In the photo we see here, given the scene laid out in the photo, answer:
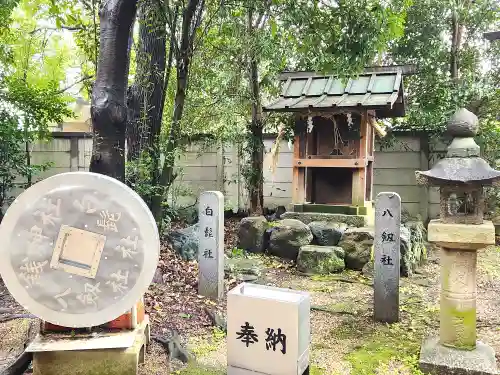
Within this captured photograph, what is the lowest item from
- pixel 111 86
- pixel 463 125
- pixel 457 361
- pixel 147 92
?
pixel 457 361

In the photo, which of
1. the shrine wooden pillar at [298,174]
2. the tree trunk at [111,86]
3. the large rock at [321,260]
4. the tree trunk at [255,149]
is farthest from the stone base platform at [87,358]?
the tree trunk at [255,149]

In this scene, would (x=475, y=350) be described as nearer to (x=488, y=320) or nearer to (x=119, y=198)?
(x=488, y=320)

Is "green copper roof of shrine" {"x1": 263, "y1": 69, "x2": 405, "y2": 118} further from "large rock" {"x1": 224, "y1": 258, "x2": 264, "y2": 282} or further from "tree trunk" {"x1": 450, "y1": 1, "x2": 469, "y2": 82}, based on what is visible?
"large rock" {"x1": 224, "y1": 258, "x2": 264, "y2": 282}

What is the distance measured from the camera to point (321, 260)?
274 inches

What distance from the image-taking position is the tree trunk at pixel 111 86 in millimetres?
4328

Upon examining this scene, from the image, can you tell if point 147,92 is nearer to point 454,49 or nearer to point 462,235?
point 462,235

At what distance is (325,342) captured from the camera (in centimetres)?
439

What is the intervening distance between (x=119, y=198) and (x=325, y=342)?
2.69m

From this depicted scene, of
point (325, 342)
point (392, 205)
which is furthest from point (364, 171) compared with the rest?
point (325, 342)

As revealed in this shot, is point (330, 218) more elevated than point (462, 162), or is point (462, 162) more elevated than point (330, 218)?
point (462, 162)

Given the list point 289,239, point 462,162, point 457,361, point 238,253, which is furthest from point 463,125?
point 238,253

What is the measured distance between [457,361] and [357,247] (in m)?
3.49

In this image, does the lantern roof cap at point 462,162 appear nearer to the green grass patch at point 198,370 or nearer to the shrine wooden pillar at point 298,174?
the green grass patch at point 198,370

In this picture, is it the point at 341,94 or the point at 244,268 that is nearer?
the point at 244,268
